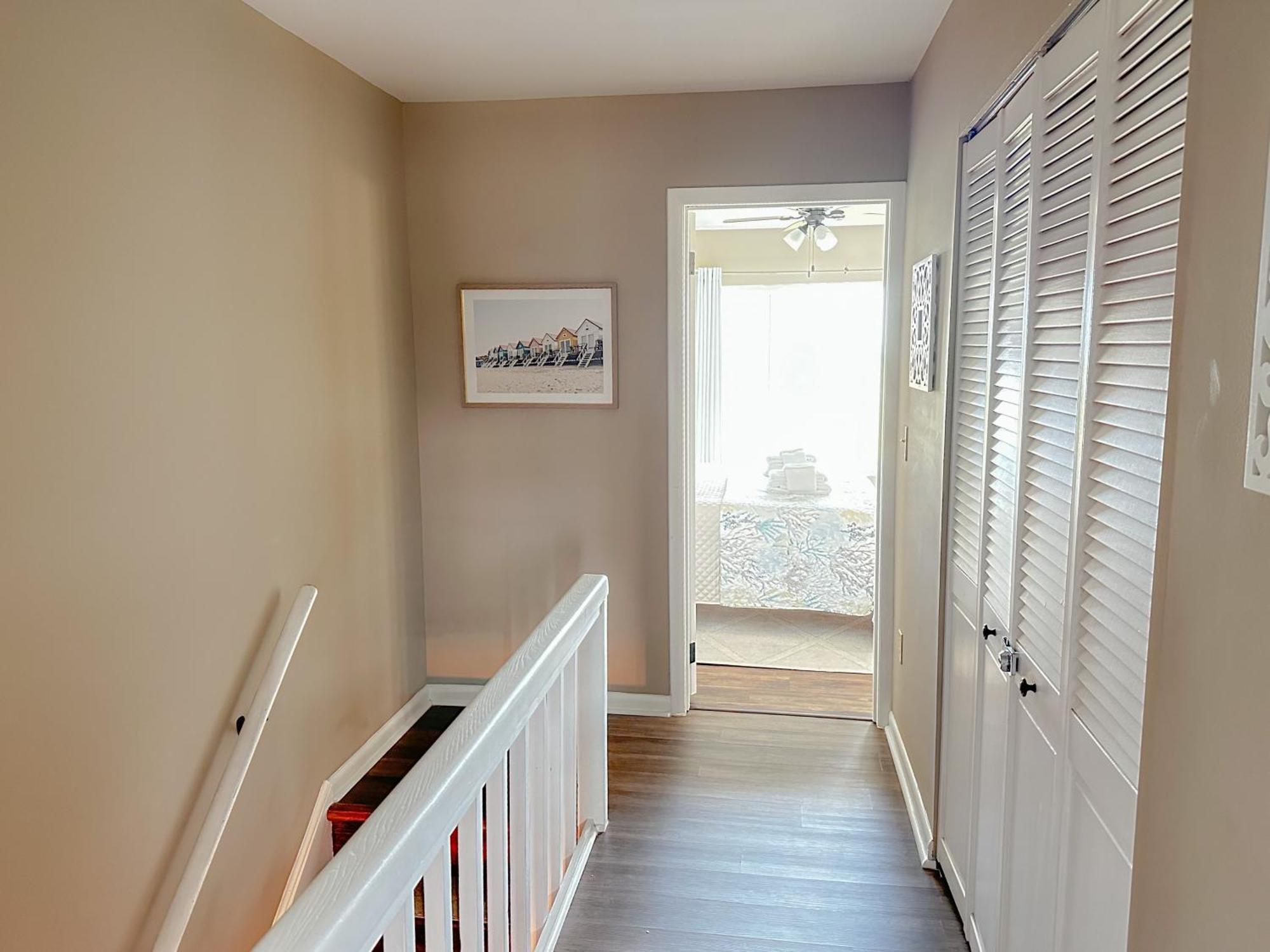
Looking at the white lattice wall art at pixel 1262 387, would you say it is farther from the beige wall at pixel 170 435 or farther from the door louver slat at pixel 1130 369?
the beige wall at pixel 170 435

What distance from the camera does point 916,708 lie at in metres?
2.76

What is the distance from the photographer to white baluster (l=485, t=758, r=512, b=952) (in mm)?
1632

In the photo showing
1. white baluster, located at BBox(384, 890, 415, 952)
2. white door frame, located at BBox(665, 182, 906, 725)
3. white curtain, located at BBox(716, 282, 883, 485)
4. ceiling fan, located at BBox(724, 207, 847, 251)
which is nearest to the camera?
white baluster, located at BBox(384, 890, 415, 952)

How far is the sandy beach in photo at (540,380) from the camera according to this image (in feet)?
10.9

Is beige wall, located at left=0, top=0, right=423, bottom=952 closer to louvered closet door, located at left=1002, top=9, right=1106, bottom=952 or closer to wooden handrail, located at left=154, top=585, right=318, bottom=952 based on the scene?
wooden handrail, located at left=154, top=585, right=318, bottom=952

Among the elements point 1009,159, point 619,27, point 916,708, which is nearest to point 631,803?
point 916,708

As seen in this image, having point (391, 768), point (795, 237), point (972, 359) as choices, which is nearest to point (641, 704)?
point (391, 768)

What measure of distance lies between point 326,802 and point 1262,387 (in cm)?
281

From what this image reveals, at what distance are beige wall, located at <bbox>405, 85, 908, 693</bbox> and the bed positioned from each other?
1292 mm

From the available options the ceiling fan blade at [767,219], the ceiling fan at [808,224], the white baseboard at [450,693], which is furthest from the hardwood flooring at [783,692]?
the ceiling fan blade at [767,219]

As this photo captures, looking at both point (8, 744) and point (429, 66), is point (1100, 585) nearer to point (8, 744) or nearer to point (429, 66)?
point (8, 744)

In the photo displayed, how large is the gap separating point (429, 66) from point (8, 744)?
227cm

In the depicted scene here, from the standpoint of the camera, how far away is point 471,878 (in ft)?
4.78

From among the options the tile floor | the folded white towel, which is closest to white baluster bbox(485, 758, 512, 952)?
the tile floor
